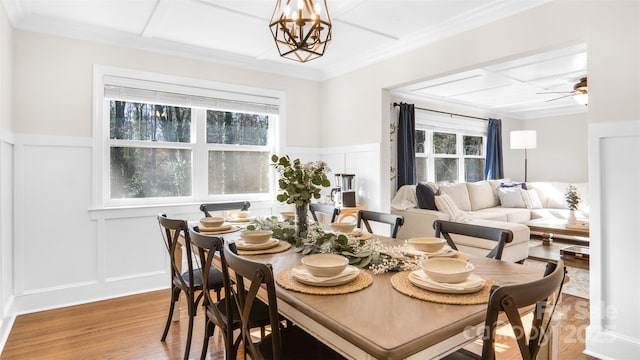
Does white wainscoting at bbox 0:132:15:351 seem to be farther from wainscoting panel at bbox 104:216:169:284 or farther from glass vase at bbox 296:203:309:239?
glass vase at bbox 296:203:309:239

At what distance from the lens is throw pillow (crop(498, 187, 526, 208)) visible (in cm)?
580

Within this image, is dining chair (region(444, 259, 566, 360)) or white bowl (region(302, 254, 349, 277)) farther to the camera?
white bowl (region(302, 254, 349, 277))

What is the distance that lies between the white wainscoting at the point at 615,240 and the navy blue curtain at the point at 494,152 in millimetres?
4626

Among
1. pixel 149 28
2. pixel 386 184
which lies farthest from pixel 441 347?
pixel 149 28

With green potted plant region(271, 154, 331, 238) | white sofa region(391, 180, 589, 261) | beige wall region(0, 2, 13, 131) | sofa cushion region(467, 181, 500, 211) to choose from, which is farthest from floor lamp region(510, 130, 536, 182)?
beige wall region(0, 2, 13, 131)

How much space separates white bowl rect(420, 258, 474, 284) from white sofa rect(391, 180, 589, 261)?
308cm

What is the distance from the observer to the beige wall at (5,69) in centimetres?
240

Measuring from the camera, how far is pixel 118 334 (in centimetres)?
250

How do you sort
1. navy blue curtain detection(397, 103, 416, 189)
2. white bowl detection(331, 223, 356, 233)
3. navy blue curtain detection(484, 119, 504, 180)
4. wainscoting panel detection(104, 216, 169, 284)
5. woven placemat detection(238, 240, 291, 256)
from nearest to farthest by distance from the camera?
woven placemat detection(238, 240, 291, 256) → white bowl detection(331, 223, 356, 233) → wainscoting panel detection(104, 216, 169, 284) → navy blue curtain detection(397, 103, 416, 189) → navy blue curtain detection(484, 119, 504, 180)

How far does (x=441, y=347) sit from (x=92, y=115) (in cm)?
340

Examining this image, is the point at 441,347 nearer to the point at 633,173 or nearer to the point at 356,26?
the point at 633,173

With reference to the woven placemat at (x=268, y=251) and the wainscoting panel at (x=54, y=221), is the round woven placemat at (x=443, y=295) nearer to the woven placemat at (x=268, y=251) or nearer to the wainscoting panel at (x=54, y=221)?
the woven placemat at (x=268, y=251)

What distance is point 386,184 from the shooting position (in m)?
3.90

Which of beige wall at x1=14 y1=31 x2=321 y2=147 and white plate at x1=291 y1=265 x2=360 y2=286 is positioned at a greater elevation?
beige wall at x1=14 y1=31 x2=321 y2=147
